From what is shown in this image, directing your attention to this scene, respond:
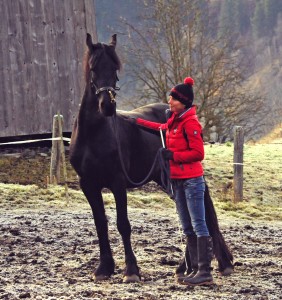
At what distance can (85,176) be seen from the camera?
7.56 meters

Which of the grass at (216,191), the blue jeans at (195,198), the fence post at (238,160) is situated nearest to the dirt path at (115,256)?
the blue jeans at (195,198)

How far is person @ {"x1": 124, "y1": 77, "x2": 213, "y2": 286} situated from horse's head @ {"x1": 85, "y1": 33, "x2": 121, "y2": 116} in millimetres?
583

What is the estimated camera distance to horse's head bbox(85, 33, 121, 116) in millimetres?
7258

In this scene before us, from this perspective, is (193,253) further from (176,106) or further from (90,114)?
(90,114)

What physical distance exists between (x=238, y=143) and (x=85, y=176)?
8134 millimetres

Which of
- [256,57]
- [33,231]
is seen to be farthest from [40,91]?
[256,57]

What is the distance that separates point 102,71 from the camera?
7.38m

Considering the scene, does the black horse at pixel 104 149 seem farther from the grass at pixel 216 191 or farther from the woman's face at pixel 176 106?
the grass at pixel 216 191

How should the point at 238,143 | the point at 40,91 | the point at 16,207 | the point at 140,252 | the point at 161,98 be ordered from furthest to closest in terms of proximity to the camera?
1. the point at 161,98
2. the point at 40,91
3. the point at 238,143
4. the point at 16,207
5. the point at 140,252

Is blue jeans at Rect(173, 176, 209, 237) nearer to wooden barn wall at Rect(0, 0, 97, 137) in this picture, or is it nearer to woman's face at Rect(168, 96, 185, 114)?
woman's face at Rect(168, 96, 185, 114)

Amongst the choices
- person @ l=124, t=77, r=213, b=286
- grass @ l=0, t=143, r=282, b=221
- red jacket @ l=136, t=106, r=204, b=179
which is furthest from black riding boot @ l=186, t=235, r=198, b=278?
grass @ l=0, t=143, r=282, b=221

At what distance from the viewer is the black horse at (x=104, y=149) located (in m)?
7.39

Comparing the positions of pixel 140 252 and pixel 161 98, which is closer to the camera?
pixel 140 252

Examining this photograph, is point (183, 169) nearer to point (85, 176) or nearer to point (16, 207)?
point (85, 176)
